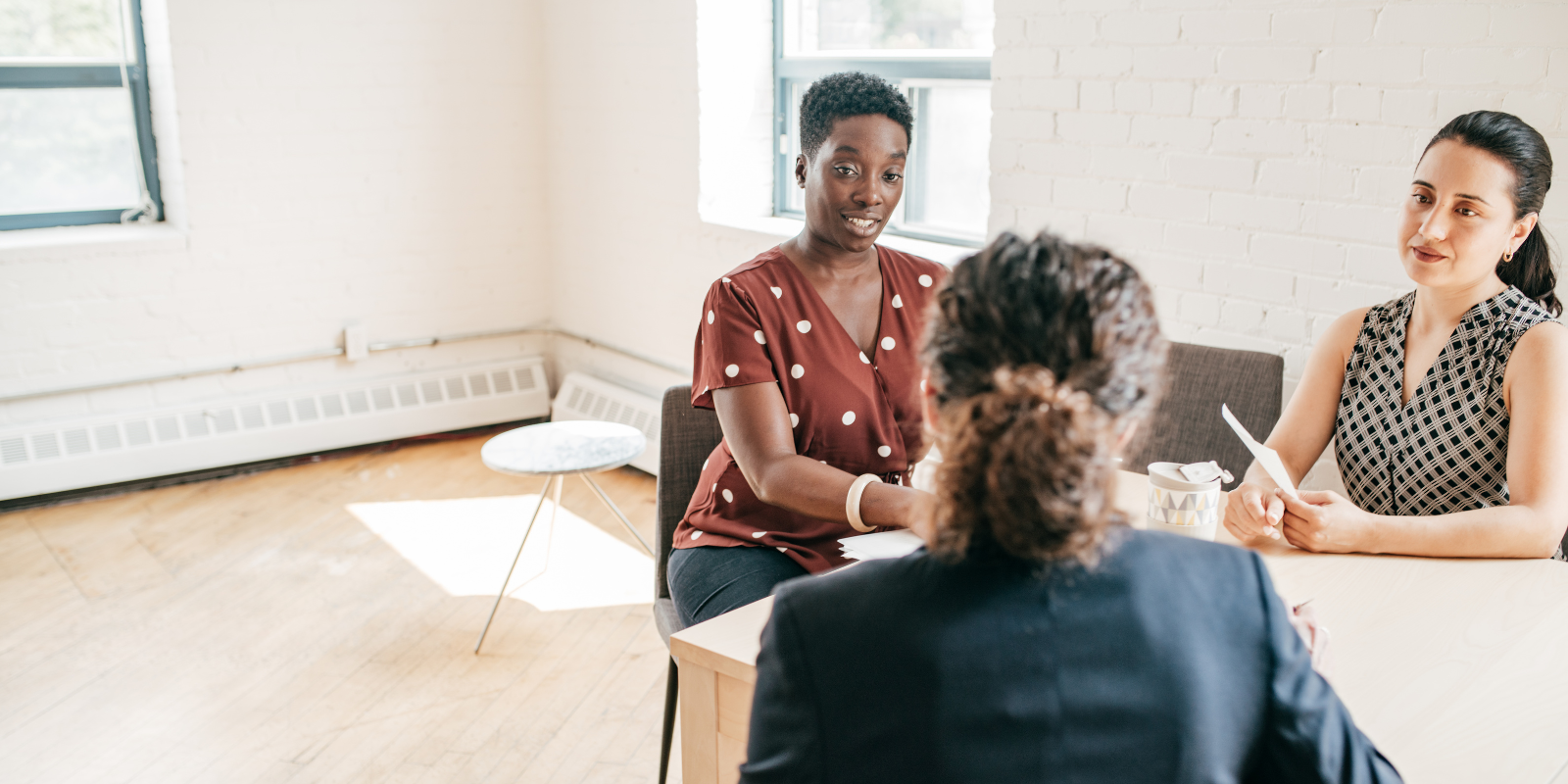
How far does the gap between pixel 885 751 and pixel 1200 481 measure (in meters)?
0.87

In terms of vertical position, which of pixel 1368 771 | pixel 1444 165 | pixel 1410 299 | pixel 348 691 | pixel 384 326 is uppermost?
pixel 1444 165

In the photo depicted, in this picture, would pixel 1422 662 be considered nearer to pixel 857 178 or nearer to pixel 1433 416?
pixel 1433 416

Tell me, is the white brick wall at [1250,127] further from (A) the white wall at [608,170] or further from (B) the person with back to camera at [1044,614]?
(B) the person with back to camera at [1044,614]

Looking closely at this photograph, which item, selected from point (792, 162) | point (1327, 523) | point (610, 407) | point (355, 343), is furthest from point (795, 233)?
point (1327, 523)

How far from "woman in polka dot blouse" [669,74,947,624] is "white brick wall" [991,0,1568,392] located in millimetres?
525

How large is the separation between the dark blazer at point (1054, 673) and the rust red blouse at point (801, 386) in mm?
939

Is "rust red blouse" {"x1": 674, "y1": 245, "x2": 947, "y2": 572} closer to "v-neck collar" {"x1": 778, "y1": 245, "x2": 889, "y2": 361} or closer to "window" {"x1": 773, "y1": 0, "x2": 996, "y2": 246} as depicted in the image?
"v-neck collar" {"x1": 778, "y1": 245, "x2": 889, "y2": 361}

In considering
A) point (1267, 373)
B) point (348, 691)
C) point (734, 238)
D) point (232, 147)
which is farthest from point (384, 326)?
point (1267, 373)

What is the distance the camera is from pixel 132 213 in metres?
4.13

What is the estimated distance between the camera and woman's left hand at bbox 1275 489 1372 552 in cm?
158

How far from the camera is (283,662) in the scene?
2836mm

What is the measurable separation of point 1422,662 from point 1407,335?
0.76 metres

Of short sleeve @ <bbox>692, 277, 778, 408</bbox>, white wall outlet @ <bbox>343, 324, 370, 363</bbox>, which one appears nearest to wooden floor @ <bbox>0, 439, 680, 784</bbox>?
white wall outlet @ <bbox>343, 324, 370, 363</bbox>

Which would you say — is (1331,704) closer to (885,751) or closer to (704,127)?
(885,751)
